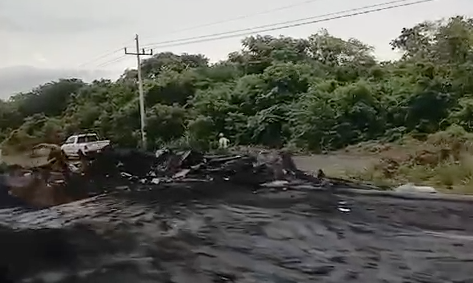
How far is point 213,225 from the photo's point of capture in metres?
1.84

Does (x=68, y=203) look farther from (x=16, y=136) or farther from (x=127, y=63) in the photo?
(x=127, y=63)

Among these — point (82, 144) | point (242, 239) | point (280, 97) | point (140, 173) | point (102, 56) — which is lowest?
point (242, 239)

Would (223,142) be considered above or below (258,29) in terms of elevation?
below

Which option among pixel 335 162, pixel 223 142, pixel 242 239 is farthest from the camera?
pixel 223 142

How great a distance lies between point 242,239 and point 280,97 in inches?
20.0

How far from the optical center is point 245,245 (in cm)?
176

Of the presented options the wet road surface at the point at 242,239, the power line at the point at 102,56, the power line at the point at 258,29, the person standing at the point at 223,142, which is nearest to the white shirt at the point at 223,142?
the person standing at the point at 223,142

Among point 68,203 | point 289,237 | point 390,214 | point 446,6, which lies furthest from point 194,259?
point 446,6

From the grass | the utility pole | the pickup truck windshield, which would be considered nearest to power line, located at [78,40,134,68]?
the utility pole

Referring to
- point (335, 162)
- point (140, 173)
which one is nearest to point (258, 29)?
point (335, 162)

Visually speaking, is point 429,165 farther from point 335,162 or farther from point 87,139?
point 87,139

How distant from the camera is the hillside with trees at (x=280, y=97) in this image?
1906 millimetres

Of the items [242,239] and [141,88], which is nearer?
[242,239]

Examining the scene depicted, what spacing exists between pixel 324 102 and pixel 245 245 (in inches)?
21.5
